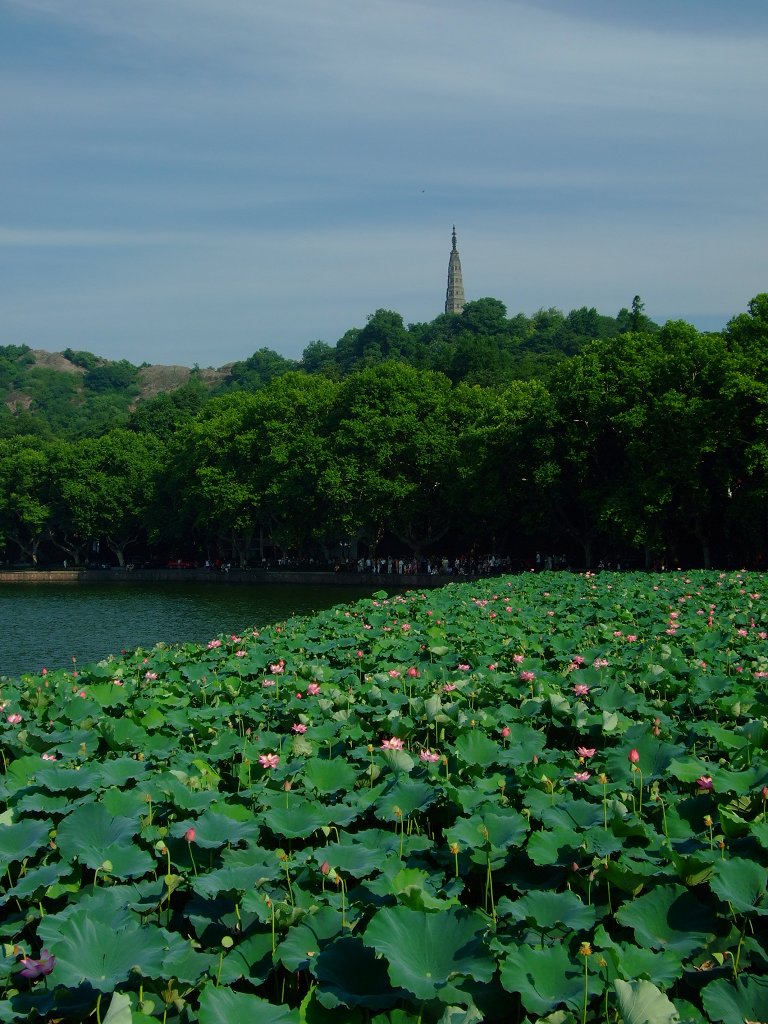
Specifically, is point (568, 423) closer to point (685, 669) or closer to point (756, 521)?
point (756, 521)

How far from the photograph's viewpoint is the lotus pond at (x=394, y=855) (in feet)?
11.6

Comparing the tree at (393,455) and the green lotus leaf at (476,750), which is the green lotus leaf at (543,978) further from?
the tree at (393,455)

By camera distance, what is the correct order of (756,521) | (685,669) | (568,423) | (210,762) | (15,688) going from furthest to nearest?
(568,423) → (756,521) → (15,688) → (685,669) → (210,762)

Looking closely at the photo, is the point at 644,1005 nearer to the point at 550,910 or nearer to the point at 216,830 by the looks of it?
the point at 550,910

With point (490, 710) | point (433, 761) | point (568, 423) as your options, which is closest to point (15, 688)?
point (490, 710)

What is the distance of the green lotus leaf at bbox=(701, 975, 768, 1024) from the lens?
131 inches

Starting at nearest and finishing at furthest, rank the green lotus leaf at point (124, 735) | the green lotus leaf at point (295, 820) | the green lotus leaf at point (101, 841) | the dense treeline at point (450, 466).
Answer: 1. the green lotus leaf at point (101, 841)
2. the green lotus leaf at point (295, 820)
3. the green lotus leaf at point (124, 735)
4. the dense treeline at point (450, 466)

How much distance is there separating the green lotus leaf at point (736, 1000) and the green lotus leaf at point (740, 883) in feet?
1.25

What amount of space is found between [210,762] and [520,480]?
127ft

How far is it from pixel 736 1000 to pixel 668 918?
55cm

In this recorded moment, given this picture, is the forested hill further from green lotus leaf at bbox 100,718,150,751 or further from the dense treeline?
green lotus leaf at bbox 100,718,150,751

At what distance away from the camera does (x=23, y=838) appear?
496cm

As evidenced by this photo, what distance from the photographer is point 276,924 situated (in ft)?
13.6

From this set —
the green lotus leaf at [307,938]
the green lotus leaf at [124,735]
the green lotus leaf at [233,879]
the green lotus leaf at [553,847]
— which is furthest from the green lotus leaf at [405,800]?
the green lotus leaf at [124,735]
